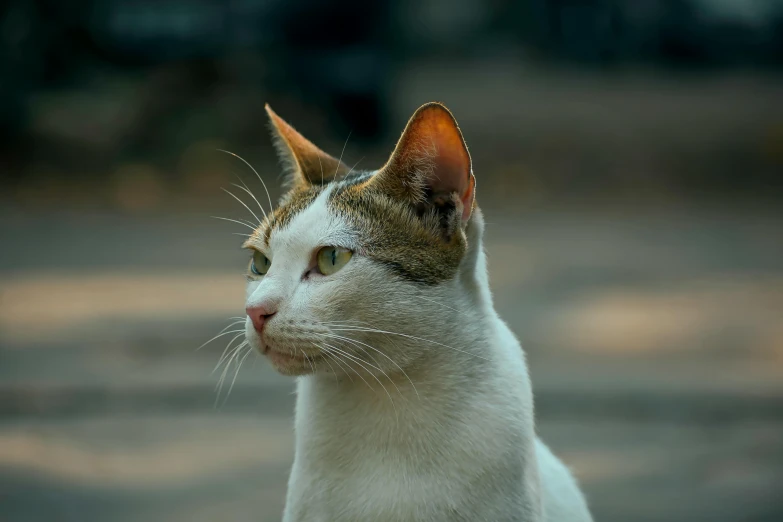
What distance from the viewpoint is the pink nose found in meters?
1.86

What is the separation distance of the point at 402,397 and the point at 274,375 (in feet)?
8.35

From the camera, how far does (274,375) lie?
4.48 m

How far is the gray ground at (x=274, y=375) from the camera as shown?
130 inches

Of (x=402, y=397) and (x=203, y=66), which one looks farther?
(x=203, y=66)

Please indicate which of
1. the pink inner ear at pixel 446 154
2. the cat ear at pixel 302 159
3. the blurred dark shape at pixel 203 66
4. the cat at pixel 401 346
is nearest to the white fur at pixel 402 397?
the cat at pixel 401 346

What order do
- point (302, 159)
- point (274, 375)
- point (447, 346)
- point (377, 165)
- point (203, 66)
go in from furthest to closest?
point (203, 66) < point (377, 165) < point (274, 375) < point (302, 159) < point (447, 346)

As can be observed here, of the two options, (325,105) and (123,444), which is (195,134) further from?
(123,444)

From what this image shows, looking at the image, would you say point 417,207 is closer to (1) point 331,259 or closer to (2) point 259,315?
(1) point 331,259

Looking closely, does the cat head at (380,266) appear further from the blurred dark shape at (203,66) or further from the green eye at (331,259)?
the blurred dark shape at (203,66)

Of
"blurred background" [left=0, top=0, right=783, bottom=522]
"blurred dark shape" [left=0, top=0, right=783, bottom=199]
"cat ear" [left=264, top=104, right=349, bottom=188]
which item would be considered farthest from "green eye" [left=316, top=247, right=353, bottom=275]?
"blurred dark shape" [left=0, top=0, right=783, bottom=199]

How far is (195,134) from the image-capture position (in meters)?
9.38

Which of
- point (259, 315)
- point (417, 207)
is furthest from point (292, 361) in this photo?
point (417, 207)

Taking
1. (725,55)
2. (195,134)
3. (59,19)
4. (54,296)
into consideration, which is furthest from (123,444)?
(725,55)

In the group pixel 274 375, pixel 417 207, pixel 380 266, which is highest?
pixel 274 375
